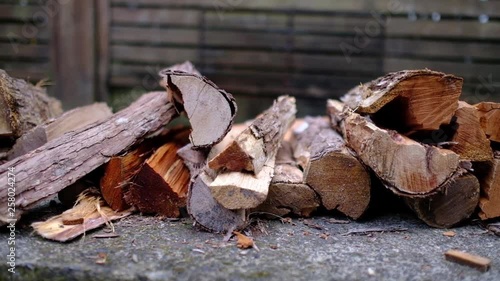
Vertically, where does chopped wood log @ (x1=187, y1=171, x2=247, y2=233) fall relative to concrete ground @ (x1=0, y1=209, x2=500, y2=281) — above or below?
above

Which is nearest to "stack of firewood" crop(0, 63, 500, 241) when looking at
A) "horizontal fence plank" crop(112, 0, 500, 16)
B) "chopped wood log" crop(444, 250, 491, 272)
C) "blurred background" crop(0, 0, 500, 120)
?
"chopped wood log" crop(444, 250, 491, 272)

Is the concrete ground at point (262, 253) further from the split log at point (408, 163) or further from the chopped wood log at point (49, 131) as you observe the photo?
the chopped wood log at point (49, 131)

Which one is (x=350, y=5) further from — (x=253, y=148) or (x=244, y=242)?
(x=244, y=242)

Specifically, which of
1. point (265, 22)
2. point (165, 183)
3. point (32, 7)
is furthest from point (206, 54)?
point (165, 183)

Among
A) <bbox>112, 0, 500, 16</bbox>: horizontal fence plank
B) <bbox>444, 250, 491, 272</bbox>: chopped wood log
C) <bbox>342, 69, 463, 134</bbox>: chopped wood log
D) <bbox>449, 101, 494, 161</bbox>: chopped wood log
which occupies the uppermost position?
<bbox>112, 0, 500, 16</bbox>: horizontal fence plank

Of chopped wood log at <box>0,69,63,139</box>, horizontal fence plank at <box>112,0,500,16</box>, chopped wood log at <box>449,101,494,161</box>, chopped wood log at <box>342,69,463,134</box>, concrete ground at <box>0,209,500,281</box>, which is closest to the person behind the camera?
concrete ground at <box>0,209,500,281</box>

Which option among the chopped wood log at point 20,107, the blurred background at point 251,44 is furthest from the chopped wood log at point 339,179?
the blurred background at point 251,44

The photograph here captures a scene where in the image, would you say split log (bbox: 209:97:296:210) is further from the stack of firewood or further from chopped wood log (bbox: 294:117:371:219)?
chopped wood log (bbox: 294:117:371:219)

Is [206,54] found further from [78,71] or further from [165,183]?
[165,183]
